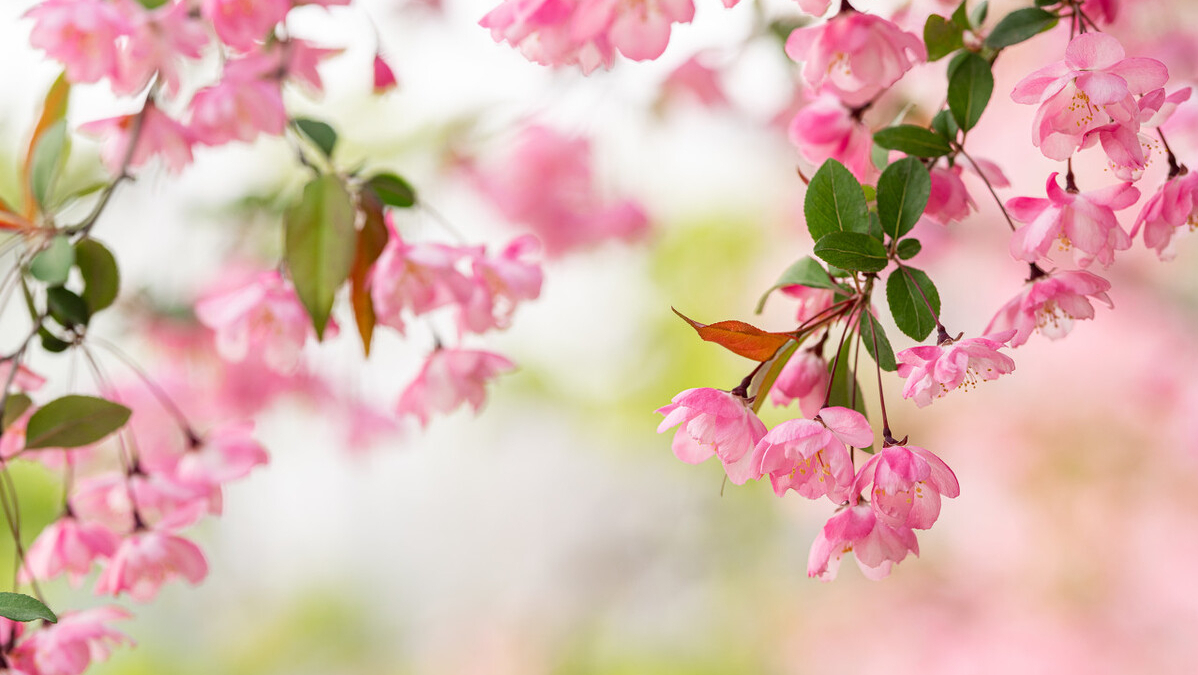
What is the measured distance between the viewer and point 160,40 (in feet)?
Answer: 2.00

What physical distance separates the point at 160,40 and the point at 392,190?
7.0 inches

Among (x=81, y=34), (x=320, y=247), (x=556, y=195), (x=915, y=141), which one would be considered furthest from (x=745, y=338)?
(x=556, y=195)

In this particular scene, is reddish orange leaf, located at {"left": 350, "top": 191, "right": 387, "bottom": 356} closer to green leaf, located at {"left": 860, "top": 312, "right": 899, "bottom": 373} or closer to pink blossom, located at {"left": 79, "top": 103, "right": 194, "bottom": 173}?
pink blossom, located at {"left": 79, "top": 103, "right": 194, "bottom": 173}

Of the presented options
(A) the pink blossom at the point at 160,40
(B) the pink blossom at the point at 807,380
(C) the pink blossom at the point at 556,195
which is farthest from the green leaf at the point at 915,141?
(C) the pink blossom at the point at 556,195

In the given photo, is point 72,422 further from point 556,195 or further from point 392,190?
point 556,195

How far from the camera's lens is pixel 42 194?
653 millimetres

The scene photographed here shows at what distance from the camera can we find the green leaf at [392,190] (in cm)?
64

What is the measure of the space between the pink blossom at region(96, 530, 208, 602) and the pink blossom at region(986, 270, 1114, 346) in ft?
1.86

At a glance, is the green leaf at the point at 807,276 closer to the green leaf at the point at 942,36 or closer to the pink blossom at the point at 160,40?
the green leaf at the point at 942,36

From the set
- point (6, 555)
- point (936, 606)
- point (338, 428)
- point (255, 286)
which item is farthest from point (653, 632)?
A: point (255, 286)

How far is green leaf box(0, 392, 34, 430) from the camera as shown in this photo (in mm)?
594

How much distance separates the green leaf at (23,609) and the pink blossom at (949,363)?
421mm

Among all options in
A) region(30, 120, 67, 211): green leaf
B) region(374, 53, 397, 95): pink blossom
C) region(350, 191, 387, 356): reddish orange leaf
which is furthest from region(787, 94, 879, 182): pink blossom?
region(30, 120, 67, 211): green leaf

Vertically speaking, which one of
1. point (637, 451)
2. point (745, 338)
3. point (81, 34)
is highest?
point (81, 34)
